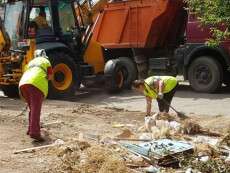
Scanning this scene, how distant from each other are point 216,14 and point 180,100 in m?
7.03

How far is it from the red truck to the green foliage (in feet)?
23.1

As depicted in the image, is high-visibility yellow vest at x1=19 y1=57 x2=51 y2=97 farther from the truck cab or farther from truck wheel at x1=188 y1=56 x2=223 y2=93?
truck wheel at x1=188 y1=56 x2=223 y2=93

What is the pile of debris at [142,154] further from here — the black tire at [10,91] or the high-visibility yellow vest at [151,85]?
the black tire at [10,91]

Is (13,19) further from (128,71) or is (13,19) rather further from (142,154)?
(142,154)

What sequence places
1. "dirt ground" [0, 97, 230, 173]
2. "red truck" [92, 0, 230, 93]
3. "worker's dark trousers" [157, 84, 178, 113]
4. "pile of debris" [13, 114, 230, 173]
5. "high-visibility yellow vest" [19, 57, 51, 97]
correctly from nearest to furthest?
Result: 1. "pile of debris" [13, 114, 230, 173]
2. "dirt ground" [0, 97, 230, 173]
3. "high-visibility yellow vest" [19, 57, 51, 97]
4. "worker's dark trousers" [157, 84, 178, 113]
5. "red truck" [92, 0, 230, 93]

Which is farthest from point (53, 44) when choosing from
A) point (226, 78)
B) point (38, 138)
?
point (38, 138)

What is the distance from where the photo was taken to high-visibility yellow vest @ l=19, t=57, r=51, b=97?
8.91m

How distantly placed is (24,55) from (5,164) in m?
7.19

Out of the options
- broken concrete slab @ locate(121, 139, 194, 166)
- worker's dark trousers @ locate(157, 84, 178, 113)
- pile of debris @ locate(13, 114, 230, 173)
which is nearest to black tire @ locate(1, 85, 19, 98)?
worker's dark trousers @ locate(157, 84, 178, 113)

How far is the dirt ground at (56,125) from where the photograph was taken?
7.73 metres

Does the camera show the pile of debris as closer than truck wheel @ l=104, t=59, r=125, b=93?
Yes

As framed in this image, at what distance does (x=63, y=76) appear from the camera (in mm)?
15117

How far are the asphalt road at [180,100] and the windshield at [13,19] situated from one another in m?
2.15

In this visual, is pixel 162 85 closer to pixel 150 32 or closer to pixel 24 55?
pixel 24 55
